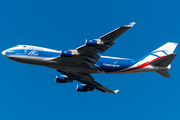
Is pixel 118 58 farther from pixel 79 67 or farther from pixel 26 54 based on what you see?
pixel 26 54

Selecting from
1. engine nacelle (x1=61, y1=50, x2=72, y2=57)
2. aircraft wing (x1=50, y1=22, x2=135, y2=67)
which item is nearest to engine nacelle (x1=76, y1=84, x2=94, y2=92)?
aircraft wing (x1=50, y1=22, x2=135, y2=67)

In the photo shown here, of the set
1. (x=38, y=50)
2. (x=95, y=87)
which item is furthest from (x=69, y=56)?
(x=95, y=87)

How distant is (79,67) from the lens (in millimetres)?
44469

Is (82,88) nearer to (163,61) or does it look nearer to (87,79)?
(87,79)

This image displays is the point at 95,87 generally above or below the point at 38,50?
below

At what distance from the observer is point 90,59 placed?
42500mm

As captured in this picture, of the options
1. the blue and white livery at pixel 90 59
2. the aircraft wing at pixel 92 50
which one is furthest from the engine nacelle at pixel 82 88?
the aircraft wing at pixel 92 50

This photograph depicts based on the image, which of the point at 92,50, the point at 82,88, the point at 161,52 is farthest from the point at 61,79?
the point at 161,52

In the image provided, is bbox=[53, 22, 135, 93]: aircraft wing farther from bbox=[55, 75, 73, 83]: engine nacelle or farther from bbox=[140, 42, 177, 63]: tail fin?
bbox=[140, 42, 177, 63]: tail fin

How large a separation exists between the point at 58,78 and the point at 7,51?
11.3m

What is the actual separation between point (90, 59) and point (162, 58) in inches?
538

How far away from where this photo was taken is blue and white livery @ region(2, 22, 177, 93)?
4016 cm

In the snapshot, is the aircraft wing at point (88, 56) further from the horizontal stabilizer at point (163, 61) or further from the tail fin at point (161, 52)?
the horizontal stabilizer at point (163, 61)

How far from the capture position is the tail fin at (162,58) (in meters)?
46.0
